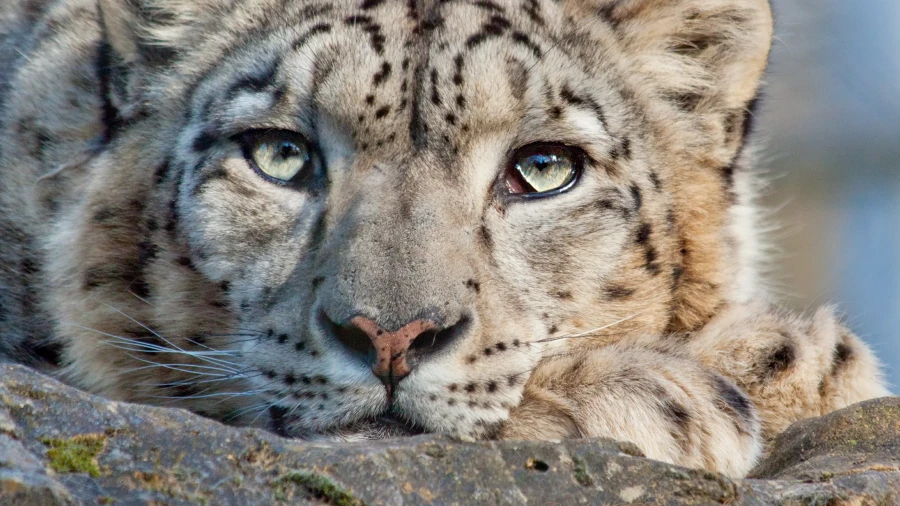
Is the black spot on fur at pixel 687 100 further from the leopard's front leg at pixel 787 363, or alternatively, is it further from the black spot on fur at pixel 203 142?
the black spot on fur at pixel 203 142

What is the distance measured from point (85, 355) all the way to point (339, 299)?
1.52 metres

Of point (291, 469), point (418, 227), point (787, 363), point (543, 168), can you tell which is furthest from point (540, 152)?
point (291, 469)

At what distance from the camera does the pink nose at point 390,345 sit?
2.76 m

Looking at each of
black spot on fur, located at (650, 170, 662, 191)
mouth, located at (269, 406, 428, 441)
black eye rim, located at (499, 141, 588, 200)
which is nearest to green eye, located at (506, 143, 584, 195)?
black eye rim, located at (499, 141, 588, 200)

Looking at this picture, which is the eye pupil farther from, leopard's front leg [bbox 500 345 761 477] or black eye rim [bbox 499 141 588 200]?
leopard's front leg [bbox 500 345 761 477]

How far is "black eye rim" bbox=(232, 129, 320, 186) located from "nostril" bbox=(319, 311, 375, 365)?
75cm

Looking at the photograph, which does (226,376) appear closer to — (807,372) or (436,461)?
(436,461)

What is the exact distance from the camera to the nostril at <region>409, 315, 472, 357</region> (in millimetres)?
2836

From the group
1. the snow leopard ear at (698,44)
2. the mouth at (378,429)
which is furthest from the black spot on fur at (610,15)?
the mouth at (378,429)

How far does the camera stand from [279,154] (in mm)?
3584

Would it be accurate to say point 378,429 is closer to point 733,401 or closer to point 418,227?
point 418,227

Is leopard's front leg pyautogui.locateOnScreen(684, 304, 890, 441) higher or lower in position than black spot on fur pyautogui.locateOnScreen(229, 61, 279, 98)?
lower

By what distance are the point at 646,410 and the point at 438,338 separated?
663 millimetres

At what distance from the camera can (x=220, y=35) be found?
4.00 meters
